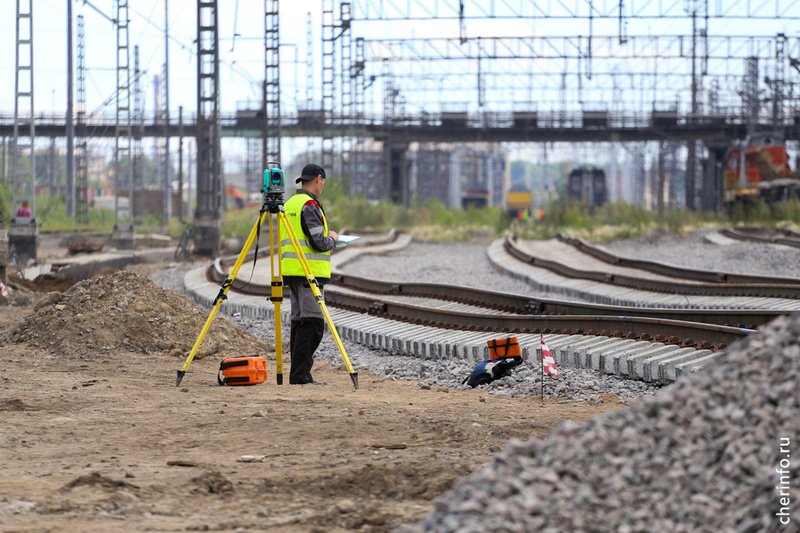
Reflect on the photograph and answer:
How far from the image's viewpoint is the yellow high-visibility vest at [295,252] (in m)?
7.75

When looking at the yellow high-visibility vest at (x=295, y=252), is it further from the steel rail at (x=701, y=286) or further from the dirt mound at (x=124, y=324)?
the steel rail at (x=701, y=286)

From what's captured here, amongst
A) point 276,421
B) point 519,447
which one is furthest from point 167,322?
point 519,447

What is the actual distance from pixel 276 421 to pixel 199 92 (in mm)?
22234

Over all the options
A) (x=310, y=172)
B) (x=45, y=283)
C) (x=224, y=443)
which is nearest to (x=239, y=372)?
(x=310, y=172)

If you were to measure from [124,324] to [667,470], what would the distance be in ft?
26.7

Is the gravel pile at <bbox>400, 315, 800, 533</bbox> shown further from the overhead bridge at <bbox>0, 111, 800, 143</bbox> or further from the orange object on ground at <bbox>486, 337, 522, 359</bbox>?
the overhead bridge at <bbox>0, 111, 800, 143</bbox>

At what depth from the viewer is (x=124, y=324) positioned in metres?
10.3

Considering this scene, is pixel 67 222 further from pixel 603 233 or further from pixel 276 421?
pixel 276 421

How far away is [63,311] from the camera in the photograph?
1047 cm

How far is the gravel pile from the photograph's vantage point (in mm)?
2961

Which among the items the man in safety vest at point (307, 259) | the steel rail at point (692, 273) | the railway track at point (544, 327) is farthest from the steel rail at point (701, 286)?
the man in safety vest at point (307, 259)

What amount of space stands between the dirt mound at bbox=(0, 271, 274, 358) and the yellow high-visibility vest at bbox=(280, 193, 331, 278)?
234cm

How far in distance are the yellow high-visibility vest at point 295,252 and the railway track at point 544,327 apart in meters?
1.75

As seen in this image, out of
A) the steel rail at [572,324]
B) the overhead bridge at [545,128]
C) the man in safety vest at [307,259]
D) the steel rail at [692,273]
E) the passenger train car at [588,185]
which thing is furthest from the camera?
the passenger train car at [588,185]
